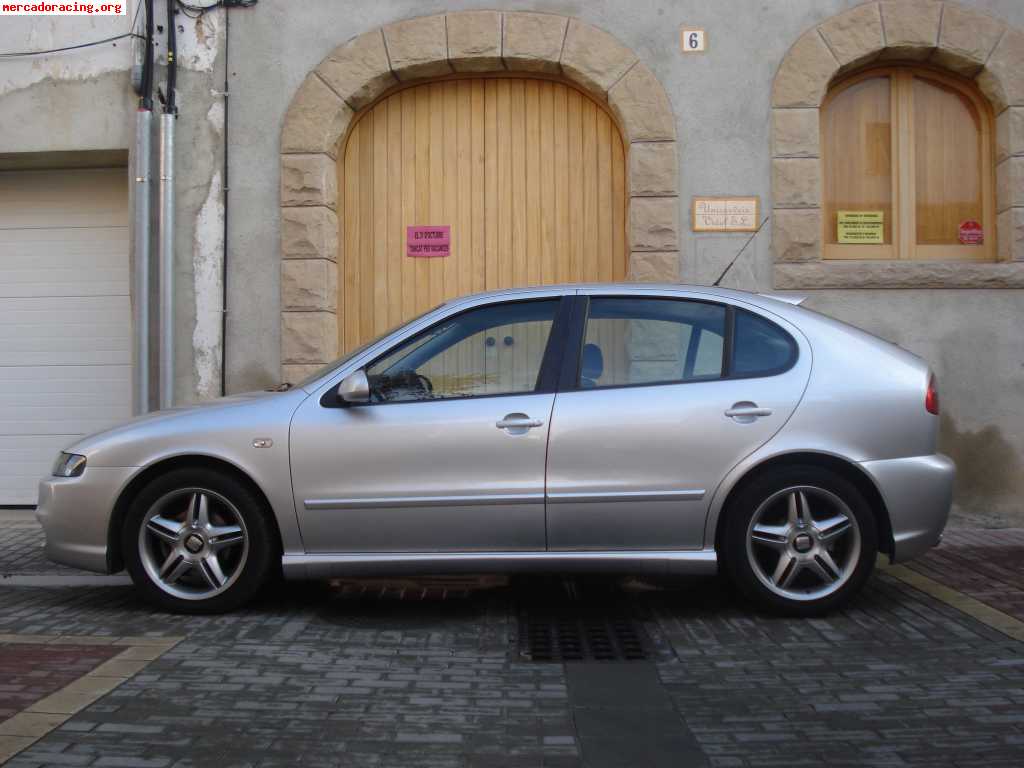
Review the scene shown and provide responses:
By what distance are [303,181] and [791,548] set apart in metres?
5.25

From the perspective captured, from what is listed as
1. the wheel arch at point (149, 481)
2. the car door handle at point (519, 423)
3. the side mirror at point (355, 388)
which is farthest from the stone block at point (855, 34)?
the wheel arch at point (149, 481)

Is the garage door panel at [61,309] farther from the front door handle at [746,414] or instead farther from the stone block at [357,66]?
the front door handle at [746,414]

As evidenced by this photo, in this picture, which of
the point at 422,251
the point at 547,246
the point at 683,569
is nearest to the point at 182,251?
the point at 422,251

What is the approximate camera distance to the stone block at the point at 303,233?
849 centimetres

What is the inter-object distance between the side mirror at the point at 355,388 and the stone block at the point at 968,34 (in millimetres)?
5952

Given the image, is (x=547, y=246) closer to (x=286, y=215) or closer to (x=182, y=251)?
(x=286, y=215)

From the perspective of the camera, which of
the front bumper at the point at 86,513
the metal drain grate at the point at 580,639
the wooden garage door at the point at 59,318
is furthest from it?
the wooden garage door at the point at 59,318

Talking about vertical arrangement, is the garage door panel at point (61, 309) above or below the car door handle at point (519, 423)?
above

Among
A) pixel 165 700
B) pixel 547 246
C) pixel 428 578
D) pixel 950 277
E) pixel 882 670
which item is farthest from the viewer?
pixel 547 246

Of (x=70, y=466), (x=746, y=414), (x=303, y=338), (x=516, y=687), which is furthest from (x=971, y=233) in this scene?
(x=70, y=466)

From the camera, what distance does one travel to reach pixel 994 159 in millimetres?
8625

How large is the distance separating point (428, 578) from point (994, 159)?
19.3ft

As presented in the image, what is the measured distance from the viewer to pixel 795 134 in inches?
330

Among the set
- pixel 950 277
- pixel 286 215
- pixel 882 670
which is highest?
pixel 286 215
